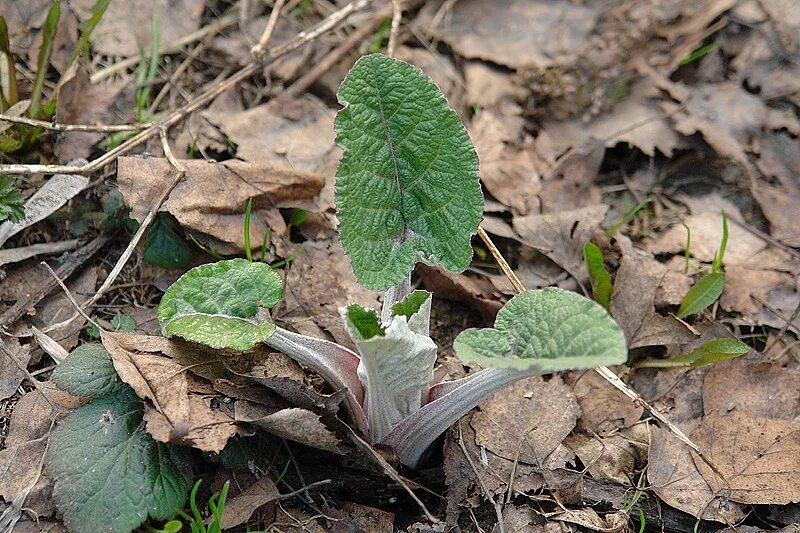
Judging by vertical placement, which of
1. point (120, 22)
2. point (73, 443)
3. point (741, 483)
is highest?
point (120, 22)

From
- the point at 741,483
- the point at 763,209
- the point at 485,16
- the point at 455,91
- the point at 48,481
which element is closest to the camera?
the point at 48,481

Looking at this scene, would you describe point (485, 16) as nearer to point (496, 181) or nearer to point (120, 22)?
point (496, 181)

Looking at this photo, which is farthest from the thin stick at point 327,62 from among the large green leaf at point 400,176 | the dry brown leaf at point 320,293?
the large green leaf at point 400,176

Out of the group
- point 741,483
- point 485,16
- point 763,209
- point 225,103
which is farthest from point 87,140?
point 763,209

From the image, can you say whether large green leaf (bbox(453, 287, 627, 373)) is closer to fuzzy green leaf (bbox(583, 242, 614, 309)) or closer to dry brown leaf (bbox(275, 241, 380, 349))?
dry brown leaf (bbox(275, 241, 380, 349))

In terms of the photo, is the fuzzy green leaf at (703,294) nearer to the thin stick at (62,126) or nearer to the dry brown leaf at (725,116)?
the dry brown leaf at (725,116)

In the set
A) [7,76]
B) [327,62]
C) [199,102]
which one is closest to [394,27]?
[327,62]

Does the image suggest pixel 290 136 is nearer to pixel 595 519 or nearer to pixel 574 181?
pixel 574 181
